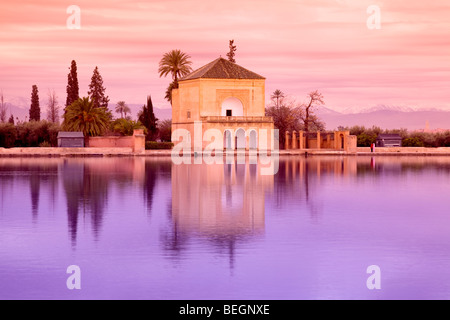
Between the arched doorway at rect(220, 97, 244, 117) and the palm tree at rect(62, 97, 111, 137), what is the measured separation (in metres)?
12.6

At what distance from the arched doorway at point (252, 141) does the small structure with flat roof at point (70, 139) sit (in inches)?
597

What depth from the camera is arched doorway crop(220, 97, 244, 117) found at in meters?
67.1

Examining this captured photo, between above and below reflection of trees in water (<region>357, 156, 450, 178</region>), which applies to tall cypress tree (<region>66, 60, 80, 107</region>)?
above

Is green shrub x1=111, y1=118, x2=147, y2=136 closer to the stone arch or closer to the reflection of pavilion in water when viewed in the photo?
the stone arch

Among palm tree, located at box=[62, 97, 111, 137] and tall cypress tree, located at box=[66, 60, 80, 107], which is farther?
tall cypress tree, located at box=[66, 60, 80, 107]

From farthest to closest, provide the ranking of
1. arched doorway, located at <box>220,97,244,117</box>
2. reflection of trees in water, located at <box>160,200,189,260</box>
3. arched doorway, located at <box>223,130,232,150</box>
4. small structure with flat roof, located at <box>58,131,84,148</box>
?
1. arched doorway, located at <box>220,97,244,117</box>
2. arched doorway, located at <box>223,130,232,150</box>
3. small structure with flat roof, located at <box>58,131,84,148</box>
4. reflection of trees in water, located at <box>160,200,189,260</box>

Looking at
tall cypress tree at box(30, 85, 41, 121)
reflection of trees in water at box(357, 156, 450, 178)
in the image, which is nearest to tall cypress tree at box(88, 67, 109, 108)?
tall cypress tree at box(30, 85, 41, 121)

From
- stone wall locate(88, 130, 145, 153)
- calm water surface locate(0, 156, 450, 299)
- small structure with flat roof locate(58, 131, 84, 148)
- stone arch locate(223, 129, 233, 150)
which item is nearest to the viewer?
calm water surface locate(0, 156, 450, 299)

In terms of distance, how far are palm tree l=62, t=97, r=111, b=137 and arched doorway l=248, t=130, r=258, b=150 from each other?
520 inches

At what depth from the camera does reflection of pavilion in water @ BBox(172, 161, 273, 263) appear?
45.4 ft

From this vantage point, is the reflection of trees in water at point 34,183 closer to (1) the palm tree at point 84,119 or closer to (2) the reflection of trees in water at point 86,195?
(2) the reflection of trees in water at point 86,195

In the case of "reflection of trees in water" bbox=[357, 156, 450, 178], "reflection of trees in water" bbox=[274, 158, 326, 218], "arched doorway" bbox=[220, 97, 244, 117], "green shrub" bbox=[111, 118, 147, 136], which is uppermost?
"arched doorway" bbox=[220, 97, 244, 117]

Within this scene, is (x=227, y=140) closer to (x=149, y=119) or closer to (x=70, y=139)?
(x=70, y=139)
